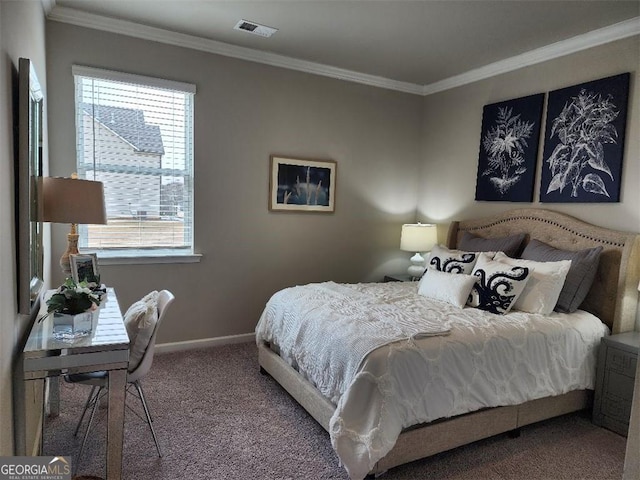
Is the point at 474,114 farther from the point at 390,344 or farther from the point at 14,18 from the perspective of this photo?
the point at 14,18

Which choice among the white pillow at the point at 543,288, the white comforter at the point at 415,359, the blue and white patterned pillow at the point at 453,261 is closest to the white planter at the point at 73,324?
the white comforter at the point at 415,359

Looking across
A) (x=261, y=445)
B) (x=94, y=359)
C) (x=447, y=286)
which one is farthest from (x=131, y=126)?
(x=447, y=286)

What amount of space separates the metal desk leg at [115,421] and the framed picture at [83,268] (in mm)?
1044

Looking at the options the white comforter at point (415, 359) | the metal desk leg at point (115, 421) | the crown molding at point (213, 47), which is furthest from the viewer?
the crown molding at point (213, 47)

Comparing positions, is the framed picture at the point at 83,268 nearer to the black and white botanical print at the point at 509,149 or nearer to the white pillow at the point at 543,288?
the white pillow at the point at 543,288

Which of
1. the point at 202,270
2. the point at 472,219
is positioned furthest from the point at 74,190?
the point at 472,219

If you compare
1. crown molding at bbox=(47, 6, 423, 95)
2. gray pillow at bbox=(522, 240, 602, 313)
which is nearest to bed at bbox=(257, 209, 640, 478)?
gray pillow at bbox=(522, 240, 602, 313)

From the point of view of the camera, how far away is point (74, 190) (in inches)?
92.7

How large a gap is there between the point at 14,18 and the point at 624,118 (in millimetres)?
3774

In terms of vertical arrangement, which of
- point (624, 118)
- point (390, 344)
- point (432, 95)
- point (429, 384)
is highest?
point (432, 95)

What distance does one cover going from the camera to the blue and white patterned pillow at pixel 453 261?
338 cm

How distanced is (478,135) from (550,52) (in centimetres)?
94

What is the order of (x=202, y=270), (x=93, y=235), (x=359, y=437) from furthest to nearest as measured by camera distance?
(x=202, y=270) → (x=93, y=235) → (x=359, y=437)

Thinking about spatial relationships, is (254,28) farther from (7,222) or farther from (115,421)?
(115,421)
